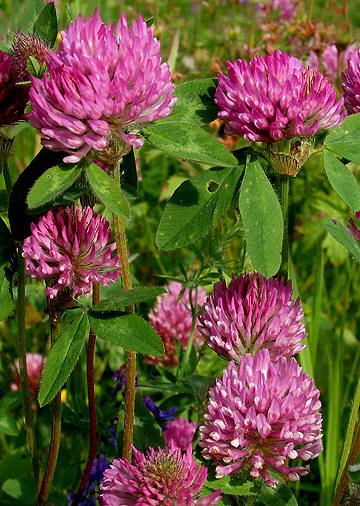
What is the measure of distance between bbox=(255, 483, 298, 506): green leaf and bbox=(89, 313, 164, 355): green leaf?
288 mm

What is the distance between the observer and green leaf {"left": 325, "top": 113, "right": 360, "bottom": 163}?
114 cm

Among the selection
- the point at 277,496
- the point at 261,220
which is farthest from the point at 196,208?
the point at 277,496

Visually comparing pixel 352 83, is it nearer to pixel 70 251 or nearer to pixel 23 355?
pixel 70 251

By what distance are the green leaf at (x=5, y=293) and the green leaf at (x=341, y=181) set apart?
49 centimetres

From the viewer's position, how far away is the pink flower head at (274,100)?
104cm

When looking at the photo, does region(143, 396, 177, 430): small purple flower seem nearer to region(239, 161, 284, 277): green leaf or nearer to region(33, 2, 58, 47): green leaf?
region(239, 161, 284, 277): green leaf

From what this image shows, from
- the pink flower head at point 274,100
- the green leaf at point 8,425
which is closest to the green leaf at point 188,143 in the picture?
the pink flower head at point 274,100

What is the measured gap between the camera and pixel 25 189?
1.13 metres

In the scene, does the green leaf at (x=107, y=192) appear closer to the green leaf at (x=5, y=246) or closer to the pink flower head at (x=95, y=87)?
the pink flower head at (x=95, y=87)

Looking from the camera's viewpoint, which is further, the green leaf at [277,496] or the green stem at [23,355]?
the green stem at [23,355]

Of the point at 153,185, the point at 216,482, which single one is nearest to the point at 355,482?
→ the point at 216,482

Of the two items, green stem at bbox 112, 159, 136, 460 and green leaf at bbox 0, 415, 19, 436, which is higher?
green stem at bbox 112, 159, 136, 460

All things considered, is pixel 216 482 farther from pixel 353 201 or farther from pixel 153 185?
pixel 153 185

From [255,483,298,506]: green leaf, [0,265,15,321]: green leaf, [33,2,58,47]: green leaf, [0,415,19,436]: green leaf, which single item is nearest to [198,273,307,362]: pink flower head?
[255,483,298,506]: green leaf
